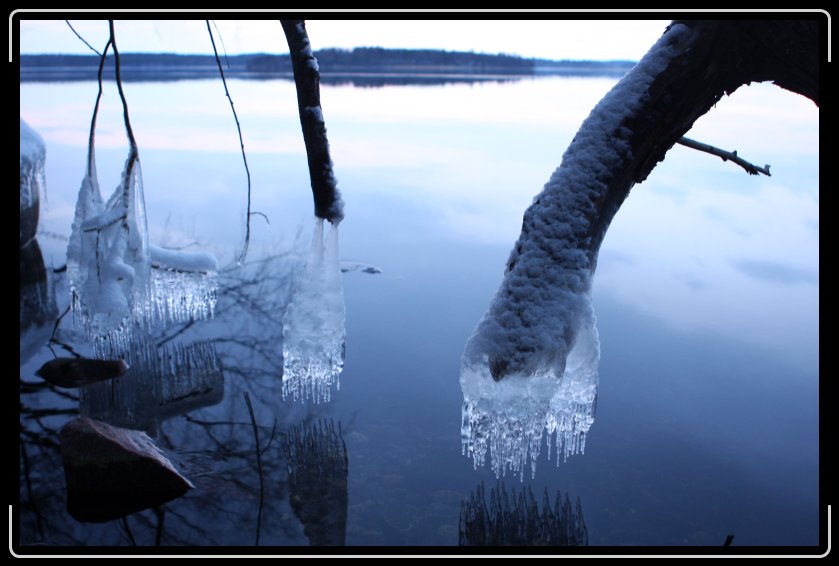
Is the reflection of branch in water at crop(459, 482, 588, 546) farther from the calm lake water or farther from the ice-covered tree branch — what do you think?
the ice-covered tree branch

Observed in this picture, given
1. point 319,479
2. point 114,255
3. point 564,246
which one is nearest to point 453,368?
point 319,479

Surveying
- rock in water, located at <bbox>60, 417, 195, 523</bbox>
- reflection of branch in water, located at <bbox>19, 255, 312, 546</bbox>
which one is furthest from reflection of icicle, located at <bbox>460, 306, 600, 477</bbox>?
rock in water, located at <bbox>60, 417, 195, 523</bbox>

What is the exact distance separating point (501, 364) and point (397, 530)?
342 centimetres

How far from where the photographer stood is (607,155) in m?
2.95

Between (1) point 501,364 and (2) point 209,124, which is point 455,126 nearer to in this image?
(2) point 209,124

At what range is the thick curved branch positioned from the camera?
9.53 feet

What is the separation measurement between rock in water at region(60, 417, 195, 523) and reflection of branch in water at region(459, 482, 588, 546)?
8.62 ft

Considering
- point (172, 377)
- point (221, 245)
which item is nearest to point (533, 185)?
point (221, 245)

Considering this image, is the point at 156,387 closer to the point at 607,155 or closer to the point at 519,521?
the point at 519,521

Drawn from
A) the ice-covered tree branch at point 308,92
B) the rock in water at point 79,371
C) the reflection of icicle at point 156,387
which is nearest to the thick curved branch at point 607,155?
the ice-covered tree branch at point 308,92

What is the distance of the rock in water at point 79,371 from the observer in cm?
833

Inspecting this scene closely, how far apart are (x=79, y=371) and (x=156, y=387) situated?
1.02m

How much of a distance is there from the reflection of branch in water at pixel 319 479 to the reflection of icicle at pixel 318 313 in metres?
1.44

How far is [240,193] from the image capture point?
1923cm
